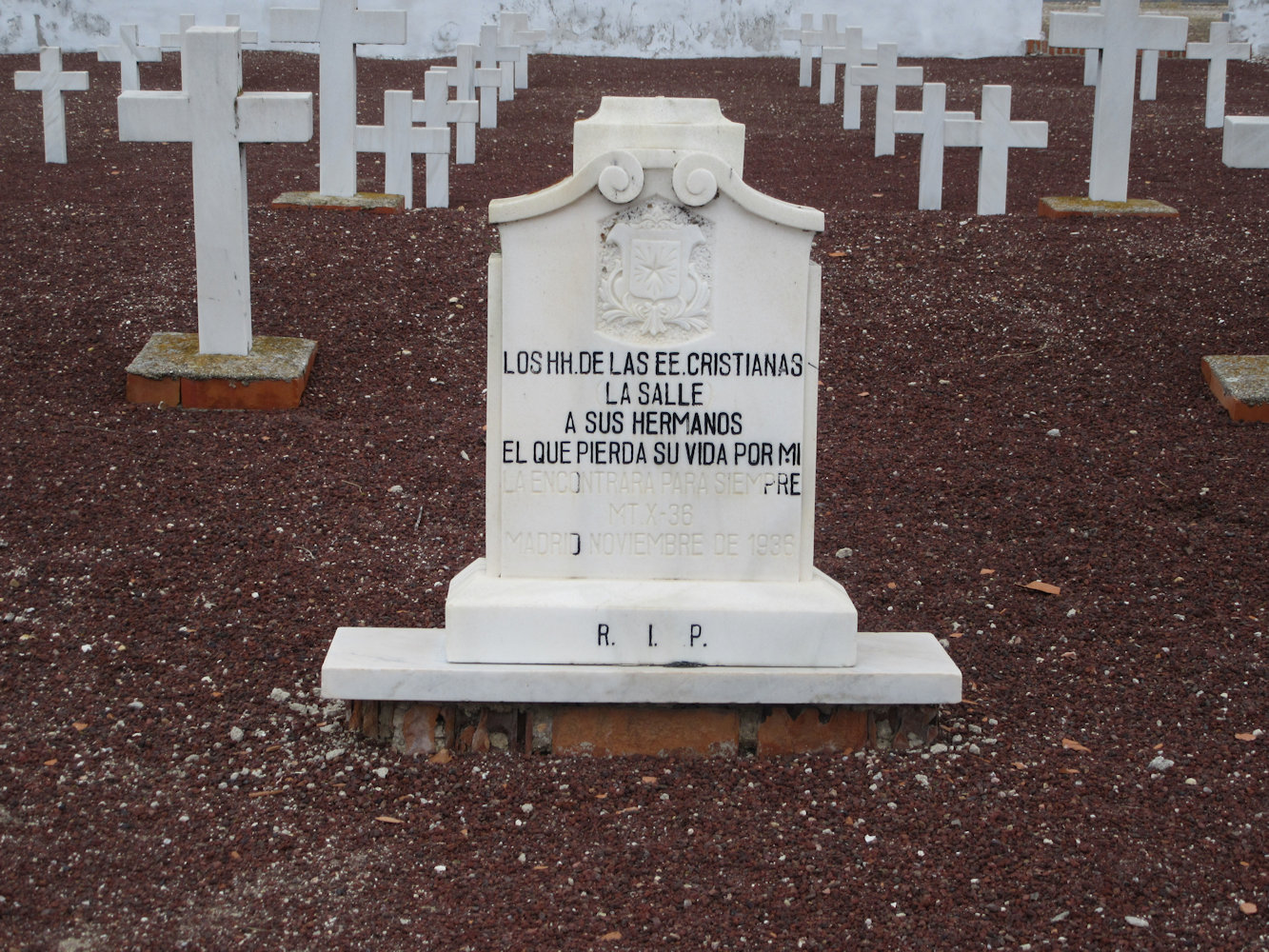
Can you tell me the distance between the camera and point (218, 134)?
245 inches

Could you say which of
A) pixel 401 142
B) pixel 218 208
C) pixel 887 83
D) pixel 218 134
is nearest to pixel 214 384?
pixel 218 208

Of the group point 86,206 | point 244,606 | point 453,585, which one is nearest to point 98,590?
point 244,606

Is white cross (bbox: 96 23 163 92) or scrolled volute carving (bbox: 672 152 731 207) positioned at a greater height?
white cross (bbox: 96 23 163 92)

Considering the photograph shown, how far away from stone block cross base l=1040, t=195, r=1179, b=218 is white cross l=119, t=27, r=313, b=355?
15.8 feet

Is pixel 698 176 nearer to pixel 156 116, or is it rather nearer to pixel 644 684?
pixel 644 684

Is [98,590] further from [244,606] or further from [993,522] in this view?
[993,522]

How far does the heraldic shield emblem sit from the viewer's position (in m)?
3.71

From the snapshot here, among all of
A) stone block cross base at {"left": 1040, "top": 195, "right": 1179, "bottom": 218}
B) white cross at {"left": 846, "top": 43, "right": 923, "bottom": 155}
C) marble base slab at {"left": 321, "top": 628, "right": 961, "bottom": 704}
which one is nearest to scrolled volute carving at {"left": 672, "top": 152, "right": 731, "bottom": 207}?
marble base slab at {"left": 321, "top": 628, "right": 961, "bottom": 704}

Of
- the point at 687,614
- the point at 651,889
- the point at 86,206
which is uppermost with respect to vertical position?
the point at 86,206

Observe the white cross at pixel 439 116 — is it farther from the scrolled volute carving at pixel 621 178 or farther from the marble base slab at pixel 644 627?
the marble base slab at pixel 644 627

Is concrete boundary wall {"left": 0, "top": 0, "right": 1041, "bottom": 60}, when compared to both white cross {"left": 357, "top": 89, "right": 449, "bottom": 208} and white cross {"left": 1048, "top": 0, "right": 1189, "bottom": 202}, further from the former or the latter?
white cross {"left": 1048, "top": 0, "right": 1189, "bottom": 202}

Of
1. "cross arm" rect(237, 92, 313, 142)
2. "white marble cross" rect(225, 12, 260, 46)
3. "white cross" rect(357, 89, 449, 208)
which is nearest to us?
"cross arm" rect(237, 92, 313, 142)

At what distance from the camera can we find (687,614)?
378 centimetres

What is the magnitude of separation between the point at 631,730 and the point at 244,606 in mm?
1484
